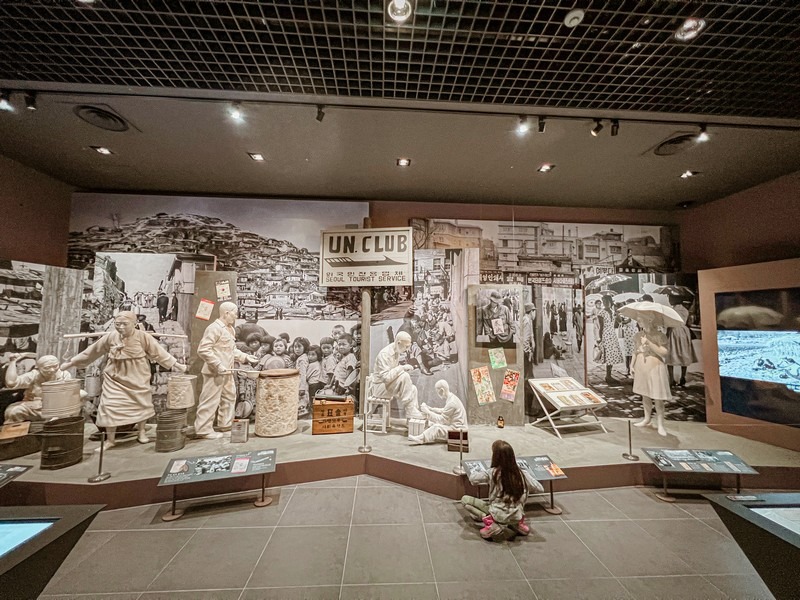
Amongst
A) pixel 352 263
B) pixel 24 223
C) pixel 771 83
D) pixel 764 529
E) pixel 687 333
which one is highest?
pixel 771 83

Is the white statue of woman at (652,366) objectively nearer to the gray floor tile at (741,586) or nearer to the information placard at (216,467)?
the gray floor tile at (741,586)

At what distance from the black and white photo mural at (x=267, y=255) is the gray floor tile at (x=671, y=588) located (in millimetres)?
3830

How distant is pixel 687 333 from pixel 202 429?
728 cm

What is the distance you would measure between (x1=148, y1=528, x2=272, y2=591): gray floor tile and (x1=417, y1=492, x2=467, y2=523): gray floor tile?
1.38 metres

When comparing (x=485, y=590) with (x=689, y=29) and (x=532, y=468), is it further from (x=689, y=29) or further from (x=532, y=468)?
(x=689, y=29)

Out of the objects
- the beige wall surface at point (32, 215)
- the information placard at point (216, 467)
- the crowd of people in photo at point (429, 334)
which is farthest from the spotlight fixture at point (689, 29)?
the beige wall surface at point (32, 215)

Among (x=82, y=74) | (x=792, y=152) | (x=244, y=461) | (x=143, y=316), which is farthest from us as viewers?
(x=143, y=316)

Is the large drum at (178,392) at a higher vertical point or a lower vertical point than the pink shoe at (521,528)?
higher

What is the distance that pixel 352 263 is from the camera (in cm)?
498

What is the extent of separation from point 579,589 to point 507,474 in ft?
2.55

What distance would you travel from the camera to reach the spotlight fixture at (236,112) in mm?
2906

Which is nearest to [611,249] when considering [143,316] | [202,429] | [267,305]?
[267,305]

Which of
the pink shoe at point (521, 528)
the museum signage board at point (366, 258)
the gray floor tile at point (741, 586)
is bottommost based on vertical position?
the gray floor tile at point (741, 586)

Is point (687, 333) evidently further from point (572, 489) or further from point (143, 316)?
point (143, 316)
